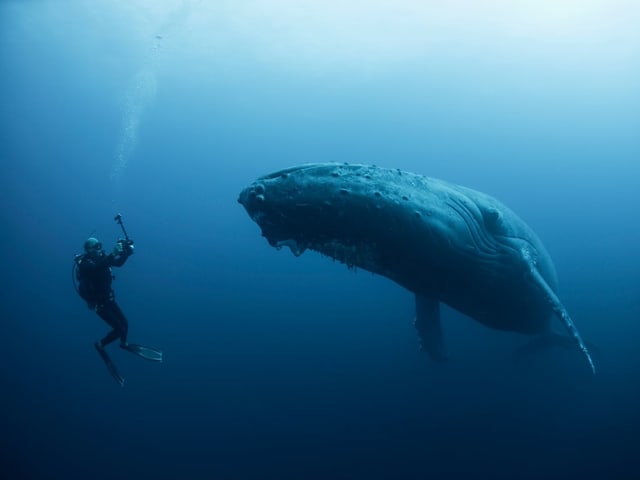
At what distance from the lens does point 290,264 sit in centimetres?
3900

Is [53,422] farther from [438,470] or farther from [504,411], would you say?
[504,411]

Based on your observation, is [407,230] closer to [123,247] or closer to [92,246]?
[123,247]

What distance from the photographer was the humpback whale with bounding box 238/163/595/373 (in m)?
4.55

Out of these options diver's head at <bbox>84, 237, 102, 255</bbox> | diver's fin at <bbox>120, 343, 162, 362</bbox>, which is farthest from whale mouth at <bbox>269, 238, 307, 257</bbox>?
diver's fin at <bbox>120, 343, 162, 362</bbox>

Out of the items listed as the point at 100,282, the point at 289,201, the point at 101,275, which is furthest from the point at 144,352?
the point at 289,201

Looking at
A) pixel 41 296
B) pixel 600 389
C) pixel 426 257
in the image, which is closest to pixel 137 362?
pixel 41 296

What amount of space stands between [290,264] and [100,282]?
29697mm

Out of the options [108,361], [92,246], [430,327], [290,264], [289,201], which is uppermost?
[290,264]

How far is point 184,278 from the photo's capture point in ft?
155

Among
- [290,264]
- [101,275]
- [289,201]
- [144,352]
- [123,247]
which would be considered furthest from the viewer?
[290,264]

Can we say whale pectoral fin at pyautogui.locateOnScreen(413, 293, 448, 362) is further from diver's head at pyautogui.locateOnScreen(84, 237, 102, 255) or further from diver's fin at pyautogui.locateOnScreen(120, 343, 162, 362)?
diver's head at pyautogui.locateOnScreen(84, 237, 102, 255)

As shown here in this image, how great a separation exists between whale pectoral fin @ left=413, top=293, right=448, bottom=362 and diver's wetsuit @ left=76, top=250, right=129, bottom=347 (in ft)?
20.3

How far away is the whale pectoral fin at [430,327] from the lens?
25.6 feet

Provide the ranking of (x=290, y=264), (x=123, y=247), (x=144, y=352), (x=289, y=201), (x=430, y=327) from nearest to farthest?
(x=289, y=201)
(x=430, y=327)
(x=123, y=247)
(x=144, y=352)
(x=290, y=264)
